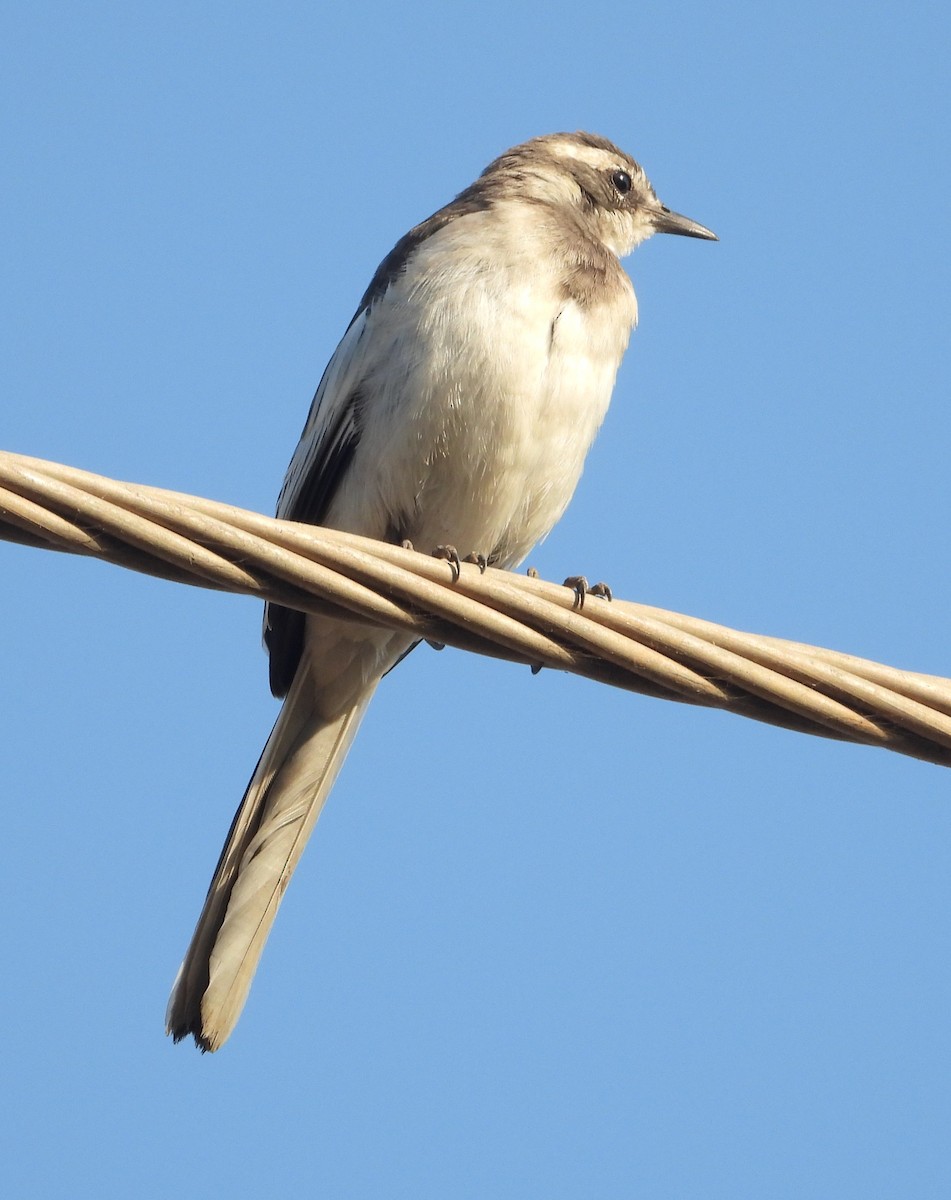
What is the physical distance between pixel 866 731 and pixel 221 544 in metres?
1.39

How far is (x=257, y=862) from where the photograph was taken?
5559 mm

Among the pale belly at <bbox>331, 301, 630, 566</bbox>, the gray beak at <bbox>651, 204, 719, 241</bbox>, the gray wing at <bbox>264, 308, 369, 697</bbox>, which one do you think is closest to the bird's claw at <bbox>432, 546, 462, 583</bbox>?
the pale belly at <bbox>331, 301, 630, 566</bbox>

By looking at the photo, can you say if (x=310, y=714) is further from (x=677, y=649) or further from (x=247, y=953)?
(x=677, y=649)

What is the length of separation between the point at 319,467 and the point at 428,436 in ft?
1.99

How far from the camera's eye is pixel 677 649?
134 inches

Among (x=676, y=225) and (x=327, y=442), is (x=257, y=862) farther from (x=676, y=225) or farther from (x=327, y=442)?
(x=676, y=225)

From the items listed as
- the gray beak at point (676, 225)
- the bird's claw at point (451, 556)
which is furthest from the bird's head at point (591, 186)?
the bird's claw at point (451, 556)

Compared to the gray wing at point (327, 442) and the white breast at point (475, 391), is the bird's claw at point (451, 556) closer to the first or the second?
the white breast at point (475, 391)

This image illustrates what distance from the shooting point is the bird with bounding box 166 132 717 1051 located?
5.80 meters

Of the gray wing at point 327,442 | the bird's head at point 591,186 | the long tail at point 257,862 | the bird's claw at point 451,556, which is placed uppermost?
the bird's head at point 591,186

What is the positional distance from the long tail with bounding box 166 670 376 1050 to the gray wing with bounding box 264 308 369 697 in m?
0.17

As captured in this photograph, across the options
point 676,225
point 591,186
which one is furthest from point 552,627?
point 676,225

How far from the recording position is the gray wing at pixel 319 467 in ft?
20.4

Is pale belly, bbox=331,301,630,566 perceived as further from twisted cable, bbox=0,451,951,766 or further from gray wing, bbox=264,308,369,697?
twisted cable, bbox=0,451,951,766
